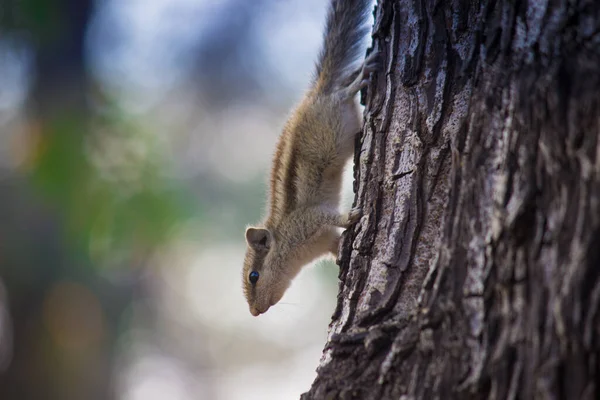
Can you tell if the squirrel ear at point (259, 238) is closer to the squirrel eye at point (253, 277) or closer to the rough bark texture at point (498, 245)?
the squirrel eye at point (253, 277)

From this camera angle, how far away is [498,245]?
1.65m

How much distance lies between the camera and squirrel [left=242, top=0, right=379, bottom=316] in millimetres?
3922

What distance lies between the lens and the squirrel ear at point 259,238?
4.34 metres

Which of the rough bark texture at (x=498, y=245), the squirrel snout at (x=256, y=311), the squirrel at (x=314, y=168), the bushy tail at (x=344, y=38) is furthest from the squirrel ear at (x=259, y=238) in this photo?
the rough bark texture at (x=498, y=245)

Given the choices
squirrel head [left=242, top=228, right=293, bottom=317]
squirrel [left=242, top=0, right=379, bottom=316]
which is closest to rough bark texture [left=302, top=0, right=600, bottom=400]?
squirrel [left=242, top=0, right=379, bottom=316]

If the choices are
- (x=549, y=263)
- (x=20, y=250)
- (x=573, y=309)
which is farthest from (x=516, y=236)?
(x=20, y=250)

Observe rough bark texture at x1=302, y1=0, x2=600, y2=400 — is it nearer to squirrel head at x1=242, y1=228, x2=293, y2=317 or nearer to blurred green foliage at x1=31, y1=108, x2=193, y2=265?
squirrel head at x1=242, y1=228, x2=293, y2=317

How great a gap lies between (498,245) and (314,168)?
2453mm

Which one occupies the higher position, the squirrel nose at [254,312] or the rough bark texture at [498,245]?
the squirrel nose at [254,312]

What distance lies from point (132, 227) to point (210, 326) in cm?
313

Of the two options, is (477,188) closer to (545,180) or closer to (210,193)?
(545,180)

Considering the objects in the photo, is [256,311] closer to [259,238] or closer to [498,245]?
[259,238]

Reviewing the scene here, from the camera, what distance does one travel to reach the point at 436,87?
245cm

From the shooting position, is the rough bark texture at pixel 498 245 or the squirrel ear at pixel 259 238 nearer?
the rough bark texture at pixel 498 245
